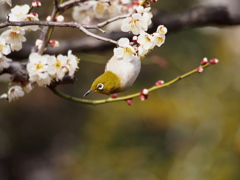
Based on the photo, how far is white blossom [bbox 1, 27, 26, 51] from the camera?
797mm

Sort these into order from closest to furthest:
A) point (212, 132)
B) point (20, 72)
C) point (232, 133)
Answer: point (20, 72)
point (232, 133)
point (212, 132)

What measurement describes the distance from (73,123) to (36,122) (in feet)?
1.81

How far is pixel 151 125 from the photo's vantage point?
376 cm

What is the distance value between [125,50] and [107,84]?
68mm

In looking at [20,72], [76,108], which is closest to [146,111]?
[76,108]

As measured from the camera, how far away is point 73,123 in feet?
18.3

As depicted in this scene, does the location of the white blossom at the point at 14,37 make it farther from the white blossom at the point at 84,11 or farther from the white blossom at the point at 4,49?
the white blossom at the point at 84,11

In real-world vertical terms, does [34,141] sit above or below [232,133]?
above

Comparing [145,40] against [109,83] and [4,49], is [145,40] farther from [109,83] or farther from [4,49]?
[4,49]

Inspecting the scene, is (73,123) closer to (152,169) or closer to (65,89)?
(65,89)

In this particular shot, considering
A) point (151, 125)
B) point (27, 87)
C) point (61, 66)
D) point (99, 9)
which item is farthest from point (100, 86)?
point (151, 125)

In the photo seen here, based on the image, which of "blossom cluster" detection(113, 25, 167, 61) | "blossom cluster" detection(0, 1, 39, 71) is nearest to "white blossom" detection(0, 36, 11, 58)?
"blossom cluster" detection(0, 1, 39, 71)

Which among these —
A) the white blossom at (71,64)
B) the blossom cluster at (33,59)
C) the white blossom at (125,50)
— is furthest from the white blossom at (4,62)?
the white blossom at (125,50)

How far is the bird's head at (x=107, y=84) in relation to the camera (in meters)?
0.75
